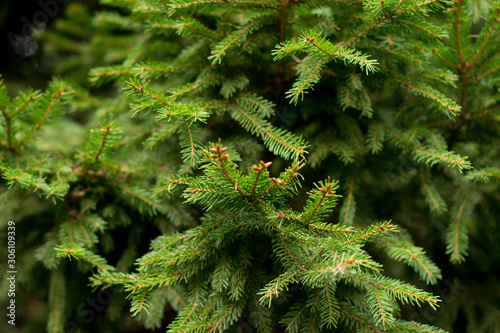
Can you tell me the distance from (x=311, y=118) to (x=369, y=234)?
29.9 inches

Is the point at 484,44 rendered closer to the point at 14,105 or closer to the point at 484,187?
the point at 484,187

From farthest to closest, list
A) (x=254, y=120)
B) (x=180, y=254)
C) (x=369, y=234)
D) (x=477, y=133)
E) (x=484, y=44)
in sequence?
1. (x=477, y=133)
2. (x=484, y=44)
3. (x=254, y=120)
4. (x=180, y=254)
5. (x=369, y=234)

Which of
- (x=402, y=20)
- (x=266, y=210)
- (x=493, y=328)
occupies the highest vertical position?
(x=402, y=20)

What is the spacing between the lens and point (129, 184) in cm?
141

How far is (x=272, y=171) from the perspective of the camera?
1.74 meters

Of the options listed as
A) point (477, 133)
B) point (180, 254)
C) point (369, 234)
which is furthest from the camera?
point (477, 133)

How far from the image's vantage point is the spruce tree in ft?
3.22

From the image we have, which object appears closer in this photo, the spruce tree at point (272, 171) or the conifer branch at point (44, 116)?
the spruce tree at point (272, 171)

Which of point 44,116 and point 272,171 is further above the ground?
point 44,116

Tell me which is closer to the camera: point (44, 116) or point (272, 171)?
point (44, 116)

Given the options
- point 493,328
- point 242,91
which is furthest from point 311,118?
point 493,328

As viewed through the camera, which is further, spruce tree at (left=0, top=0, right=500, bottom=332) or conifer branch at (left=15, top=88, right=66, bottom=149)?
conifer branch at (left=15, top=88, right=66, bottom=149)

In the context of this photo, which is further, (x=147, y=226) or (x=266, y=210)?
(x=147, y=226)

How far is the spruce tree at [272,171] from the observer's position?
981mm
